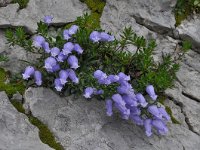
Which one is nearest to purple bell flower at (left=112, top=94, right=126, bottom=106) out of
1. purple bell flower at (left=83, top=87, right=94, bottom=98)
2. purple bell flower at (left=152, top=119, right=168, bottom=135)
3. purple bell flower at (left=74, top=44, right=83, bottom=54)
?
purple bell flower at (left=83, top=87, right=94, bottom=98)

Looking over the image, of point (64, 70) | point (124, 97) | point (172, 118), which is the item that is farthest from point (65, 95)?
point (172, 118)

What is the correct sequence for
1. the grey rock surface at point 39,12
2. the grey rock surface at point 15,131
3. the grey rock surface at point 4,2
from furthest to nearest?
1. the grey rock surface at point 4,2
2. the grey rock surface at point 39,12
3. the grey rock surface at point 15,131

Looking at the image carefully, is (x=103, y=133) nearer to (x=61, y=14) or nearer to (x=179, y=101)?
(x=179, y=101)

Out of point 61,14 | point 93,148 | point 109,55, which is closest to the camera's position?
point 93,148

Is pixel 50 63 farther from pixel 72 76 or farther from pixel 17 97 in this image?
pixel 17 97

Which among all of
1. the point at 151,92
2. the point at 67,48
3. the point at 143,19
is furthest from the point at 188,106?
the point at 67,48

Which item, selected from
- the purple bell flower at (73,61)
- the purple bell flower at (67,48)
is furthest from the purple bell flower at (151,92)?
the purple bell flower at (67,48)

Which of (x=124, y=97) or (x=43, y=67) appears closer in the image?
(x=124, y=97)

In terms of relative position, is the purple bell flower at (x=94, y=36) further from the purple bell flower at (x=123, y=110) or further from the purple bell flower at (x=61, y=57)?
the purple bell flower at (x=123, y=110)
